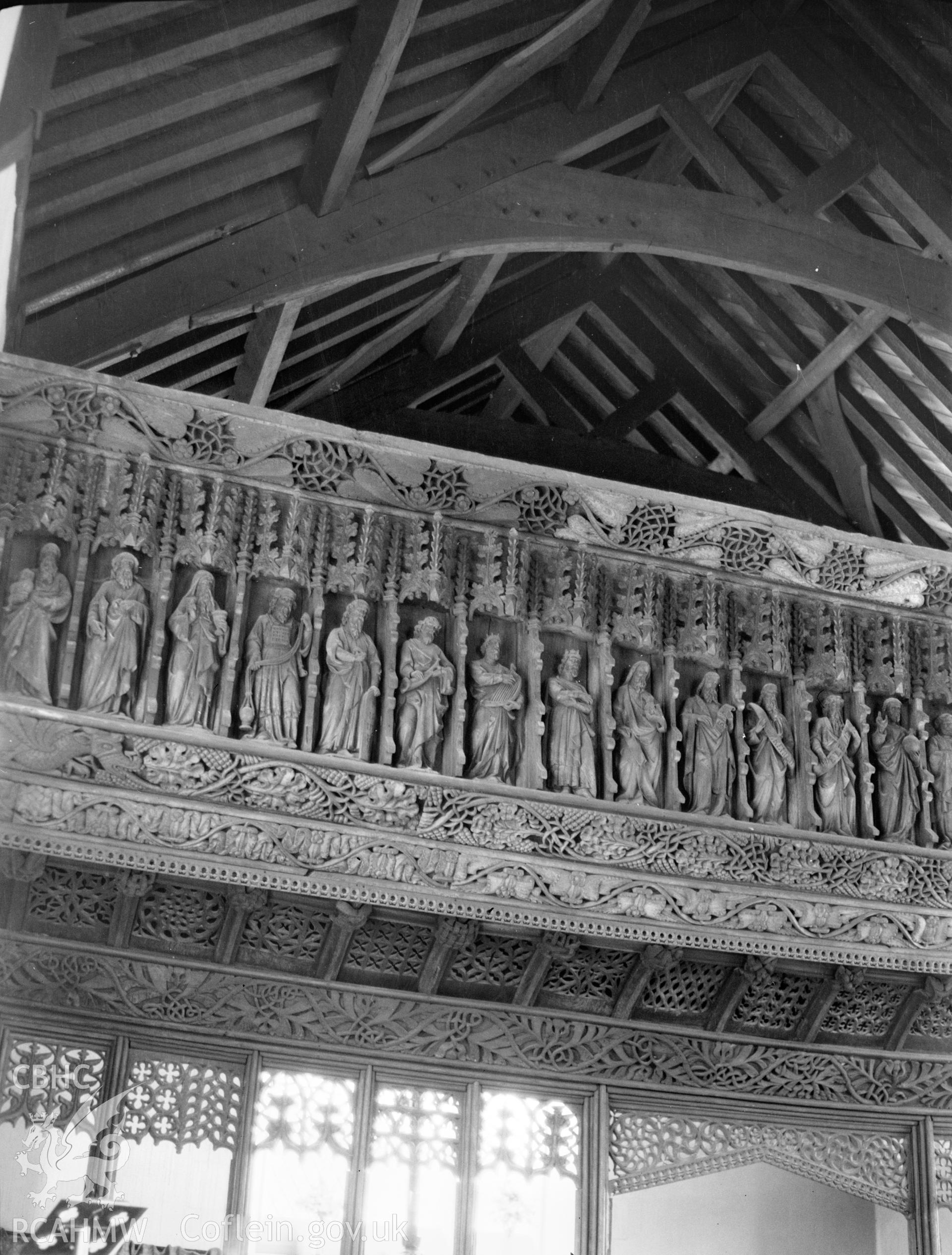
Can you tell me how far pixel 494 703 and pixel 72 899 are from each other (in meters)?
2.26

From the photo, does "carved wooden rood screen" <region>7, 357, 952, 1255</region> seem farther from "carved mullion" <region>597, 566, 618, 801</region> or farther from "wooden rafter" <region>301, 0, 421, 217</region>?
"wooden rafter" <region>301, 0, 421, 217</region>

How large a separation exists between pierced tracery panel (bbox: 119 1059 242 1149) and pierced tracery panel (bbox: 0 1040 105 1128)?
7.3 inches

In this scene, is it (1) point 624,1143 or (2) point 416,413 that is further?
(2) point 416,413

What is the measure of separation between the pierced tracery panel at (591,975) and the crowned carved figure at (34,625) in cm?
291

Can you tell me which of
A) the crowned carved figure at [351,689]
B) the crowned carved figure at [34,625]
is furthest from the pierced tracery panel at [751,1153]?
the crowned carved figure at [34,625]

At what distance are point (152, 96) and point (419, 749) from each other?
3284 millimetres

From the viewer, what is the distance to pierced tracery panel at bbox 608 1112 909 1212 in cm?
852

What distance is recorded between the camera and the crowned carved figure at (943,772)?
909 cm

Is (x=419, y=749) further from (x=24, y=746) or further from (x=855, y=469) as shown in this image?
(x=855, y=469)

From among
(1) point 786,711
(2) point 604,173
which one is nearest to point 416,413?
(2) point 604,173

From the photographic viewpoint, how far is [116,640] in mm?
7809

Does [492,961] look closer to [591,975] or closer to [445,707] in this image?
[591,975]

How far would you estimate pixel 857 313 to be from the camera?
1107cm

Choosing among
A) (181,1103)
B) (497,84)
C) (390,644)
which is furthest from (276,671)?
(497,84)
